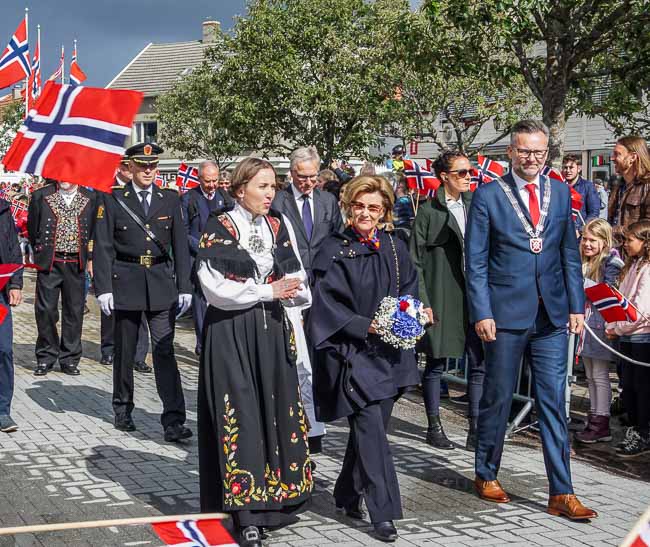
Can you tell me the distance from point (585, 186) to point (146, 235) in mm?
5263

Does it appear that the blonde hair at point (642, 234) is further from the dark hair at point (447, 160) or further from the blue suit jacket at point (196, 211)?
the blue suit jacket at point (196, 211)

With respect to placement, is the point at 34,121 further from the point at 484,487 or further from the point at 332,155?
the point at 332,155

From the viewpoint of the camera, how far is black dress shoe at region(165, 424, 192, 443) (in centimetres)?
737

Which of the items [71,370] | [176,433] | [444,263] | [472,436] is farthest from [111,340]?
[472,436]

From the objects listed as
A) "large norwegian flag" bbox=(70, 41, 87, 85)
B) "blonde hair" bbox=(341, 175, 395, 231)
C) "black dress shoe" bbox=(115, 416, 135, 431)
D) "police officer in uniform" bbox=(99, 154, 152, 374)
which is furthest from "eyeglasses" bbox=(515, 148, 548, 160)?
"large norwegian flag" bbox=(70, 41, 87, 85)

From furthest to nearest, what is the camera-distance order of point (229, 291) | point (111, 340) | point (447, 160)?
1. point (111, 340)
2. point (447, 160)
3. point (229, 291)

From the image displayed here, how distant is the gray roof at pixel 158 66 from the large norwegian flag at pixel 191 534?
174 feet

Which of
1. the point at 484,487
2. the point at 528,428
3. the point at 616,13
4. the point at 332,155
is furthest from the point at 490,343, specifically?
the point at 332,155

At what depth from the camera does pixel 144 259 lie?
7793mm

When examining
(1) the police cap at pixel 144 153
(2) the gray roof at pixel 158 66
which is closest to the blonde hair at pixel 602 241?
(1) the police cap at pixel 144 153

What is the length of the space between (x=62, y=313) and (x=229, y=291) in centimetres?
592

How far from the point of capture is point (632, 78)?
12516mm

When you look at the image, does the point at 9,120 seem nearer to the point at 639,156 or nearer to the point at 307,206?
the point at 307,206

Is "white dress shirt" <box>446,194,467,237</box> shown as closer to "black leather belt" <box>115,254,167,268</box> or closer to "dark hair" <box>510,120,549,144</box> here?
"dark hair" <box>510,120,549,144</box>
